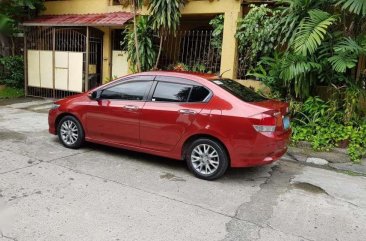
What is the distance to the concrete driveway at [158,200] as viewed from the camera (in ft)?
12.7

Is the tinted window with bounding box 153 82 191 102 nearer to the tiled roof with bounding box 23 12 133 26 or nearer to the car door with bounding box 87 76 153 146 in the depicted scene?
the car door with bounding box 87 76 153 146

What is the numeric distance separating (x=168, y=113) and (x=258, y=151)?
1462 mm

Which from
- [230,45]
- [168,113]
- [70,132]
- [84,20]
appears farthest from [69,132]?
[84,20]

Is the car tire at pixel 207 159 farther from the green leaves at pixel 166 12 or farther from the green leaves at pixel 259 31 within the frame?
the green leaves at pixel 166 12

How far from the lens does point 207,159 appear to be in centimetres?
541

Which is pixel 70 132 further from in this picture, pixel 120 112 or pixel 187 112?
pixel 187 112

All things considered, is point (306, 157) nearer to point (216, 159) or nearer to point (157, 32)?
point (216, 159)

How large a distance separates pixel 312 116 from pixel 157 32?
4.79m

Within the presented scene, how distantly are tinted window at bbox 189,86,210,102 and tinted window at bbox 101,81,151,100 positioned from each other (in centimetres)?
82

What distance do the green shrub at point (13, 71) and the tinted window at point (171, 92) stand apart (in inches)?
369

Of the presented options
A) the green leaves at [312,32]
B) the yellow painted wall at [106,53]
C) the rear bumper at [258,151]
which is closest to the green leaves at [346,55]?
the green leaves at [312,32]

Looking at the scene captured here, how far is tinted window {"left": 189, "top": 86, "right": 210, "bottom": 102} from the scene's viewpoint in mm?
5500

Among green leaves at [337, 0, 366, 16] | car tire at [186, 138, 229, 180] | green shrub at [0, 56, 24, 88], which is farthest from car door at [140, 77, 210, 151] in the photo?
green shrub at [0, 56, 24, 88]

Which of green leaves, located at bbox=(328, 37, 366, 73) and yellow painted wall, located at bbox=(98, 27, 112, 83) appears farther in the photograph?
yellow painted wall, located at bbox=(98, 27, 112, 83)
